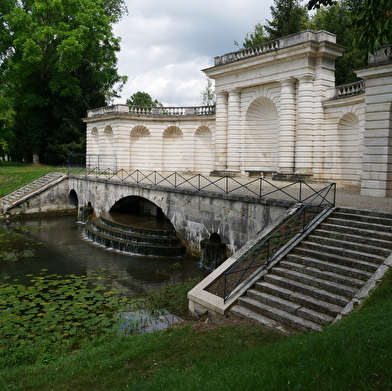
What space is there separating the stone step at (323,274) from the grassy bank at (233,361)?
690 mm

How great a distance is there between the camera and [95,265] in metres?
15.2

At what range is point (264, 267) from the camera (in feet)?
30.8

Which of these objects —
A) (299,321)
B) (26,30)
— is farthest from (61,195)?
(299,321)

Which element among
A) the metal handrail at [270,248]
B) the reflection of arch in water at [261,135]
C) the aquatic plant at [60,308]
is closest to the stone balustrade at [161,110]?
the reflection of arch in water at [261,135]

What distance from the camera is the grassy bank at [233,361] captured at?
4277 millimetres

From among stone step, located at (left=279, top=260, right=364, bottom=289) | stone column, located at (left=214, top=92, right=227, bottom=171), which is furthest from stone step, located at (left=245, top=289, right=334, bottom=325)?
stone column, located at (left=214, top=92, right=227, bottom=171)

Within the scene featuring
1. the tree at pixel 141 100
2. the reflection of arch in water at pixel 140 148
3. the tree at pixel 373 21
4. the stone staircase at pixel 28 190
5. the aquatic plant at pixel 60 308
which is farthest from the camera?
the tree at pixel 141 100

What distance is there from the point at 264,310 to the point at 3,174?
30.5 meters

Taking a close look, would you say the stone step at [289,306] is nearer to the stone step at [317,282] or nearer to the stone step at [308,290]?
the stone step at [308,290]

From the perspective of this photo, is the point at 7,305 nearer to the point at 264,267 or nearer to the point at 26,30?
the point at 264,267

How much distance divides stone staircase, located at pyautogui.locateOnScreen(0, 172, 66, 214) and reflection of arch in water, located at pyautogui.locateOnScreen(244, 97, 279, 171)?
14558mm

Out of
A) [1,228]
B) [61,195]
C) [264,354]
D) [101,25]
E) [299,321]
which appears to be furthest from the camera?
[101,25]

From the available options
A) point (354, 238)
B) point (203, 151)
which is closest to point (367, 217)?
point (354, 238)

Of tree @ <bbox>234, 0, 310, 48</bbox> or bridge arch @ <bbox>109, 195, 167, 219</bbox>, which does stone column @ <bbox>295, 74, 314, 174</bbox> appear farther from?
tree @ <bbox>234, 0, 310, 48</bbox>
